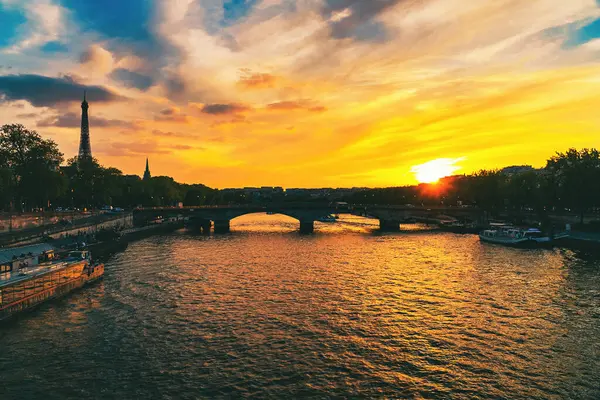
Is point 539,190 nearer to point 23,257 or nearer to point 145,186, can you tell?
point 23,257

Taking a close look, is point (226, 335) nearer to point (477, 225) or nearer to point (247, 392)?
point (247, 392)

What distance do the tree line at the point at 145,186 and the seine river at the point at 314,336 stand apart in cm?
3494

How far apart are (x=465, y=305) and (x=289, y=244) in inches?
1744

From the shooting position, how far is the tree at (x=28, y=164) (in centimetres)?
6838

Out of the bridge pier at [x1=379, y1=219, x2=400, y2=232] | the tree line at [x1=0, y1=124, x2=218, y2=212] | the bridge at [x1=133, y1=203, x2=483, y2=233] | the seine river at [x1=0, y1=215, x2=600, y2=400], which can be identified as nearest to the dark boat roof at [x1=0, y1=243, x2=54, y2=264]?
A: the seine river at [x1=0, y1=215, x2=600, y2=400]

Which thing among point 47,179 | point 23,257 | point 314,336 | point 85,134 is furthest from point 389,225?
point 85,134

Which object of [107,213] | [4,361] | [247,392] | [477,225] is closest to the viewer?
[247,392]

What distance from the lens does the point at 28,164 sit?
6906cm

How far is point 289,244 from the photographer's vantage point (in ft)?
243

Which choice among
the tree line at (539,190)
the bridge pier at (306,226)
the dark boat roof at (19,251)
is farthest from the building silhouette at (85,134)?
the tree line at (539,190)

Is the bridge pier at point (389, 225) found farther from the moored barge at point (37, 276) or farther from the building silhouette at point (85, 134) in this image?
the building silhouette at point (85, 134)

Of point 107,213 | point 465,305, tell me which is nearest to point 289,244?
point 107,213

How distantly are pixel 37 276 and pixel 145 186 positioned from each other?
102607mm

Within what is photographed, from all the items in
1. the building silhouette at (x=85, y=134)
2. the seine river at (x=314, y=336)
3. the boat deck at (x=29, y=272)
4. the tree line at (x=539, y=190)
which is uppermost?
the building silhouette at (x=85, y=134)
